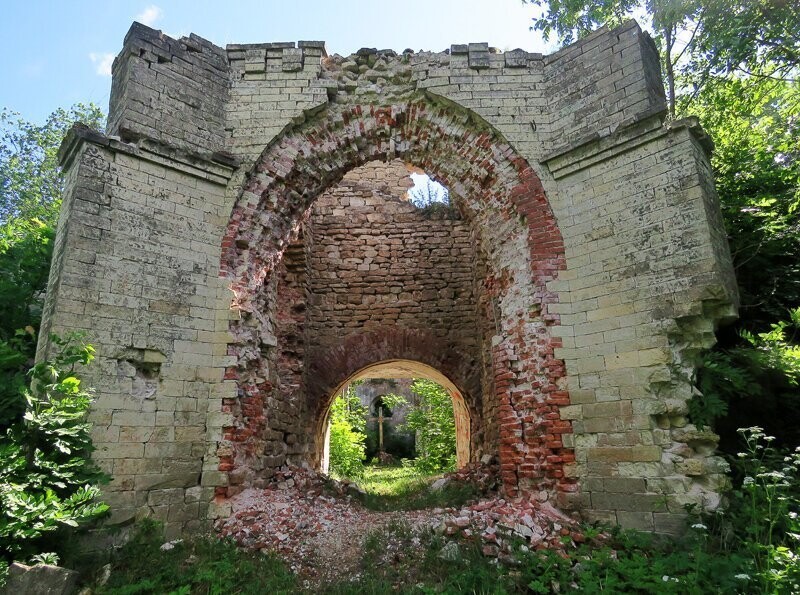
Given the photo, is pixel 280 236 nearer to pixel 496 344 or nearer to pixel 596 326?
pixel 496 344

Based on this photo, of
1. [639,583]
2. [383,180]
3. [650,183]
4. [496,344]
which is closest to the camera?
[639,583]

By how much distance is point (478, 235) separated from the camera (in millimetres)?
7348

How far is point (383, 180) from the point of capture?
11469 mm

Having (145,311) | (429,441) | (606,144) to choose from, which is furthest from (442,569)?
(429,441)

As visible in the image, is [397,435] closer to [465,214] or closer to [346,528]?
[465,214]

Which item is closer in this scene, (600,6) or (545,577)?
(545,577)

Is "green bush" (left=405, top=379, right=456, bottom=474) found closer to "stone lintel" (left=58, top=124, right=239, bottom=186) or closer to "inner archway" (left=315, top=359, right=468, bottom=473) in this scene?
"inner archway" (left=315, top=359, right=468, bottom=473)

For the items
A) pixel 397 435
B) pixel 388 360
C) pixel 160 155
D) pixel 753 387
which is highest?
pixel 160 155

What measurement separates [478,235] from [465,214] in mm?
370

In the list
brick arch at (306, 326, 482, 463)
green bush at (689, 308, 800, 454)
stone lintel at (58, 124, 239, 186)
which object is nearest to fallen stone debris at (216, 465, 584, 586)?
green bush at (689, 308, 800, 454)

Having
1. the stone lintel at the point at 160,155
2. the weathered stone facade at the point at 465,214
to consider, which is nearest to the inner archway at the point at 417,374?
the weathered stone facade at the point at 465,214

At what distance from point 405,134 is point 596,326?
12.2 feet

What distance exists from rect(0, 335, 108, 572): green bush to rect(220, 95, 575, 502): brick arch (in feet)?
4.85

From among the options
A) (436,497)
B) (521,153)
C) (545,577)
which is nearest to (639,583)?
(545,577)
